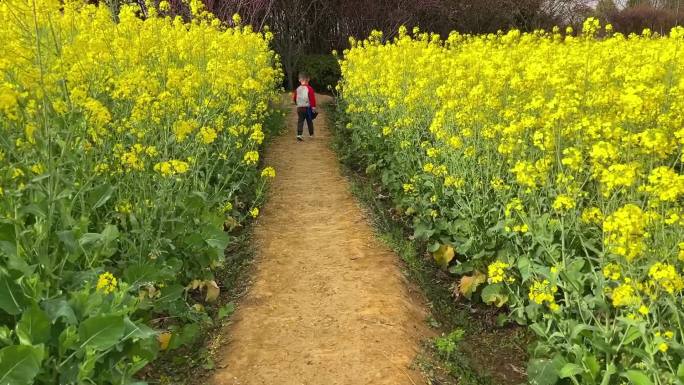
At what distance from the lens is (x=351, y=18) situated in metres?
20.3

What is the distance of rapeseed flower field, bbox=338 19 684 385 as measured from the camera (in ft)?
9.27

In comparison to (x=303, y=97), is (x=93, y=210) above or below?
below

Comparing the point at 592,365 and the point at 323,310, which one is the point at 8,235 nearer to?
the point at 323,310

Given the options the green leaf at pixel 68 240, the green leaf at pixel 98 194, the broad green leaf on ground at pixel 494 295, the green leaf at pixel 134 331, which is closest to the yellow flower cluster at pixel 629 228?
the broad green leaf on ground at pixel 494 295

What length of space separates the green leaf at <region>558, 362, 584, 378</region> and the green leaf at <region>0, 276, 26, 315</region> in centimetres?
268

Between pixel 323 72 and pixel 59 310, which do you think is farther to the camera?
pixel 323 72

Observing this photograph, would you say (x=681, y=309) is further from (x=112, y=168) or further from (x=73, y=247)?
(x=112, y=168)

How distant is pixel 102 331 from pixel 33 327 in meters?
0.26

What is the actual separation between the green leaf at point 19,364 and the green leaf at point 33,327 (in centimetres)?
12

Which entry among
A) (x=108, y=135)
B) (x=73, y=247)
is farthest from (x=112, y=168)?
(x=73, y=247)

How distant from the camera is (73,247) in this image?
2740mm

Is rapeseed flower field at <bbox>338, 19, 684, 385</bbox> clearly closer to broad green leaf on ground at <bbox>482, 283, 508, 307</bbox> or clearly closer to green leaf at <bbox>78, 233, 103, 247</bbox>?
broad green leaf on ground at <bbox>482, 283, 508, 307</bbox>

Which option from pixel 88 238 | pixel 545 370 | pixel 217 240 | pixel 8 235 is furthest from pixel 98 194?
pixel 545 370

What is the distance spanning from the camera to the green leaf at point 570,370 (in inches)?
119
